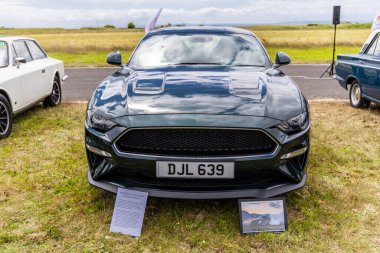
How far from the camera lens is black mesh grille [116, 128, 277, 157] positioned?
304cm

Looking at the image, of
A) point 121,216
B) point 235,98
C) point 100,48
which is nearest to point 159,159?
point 121,216

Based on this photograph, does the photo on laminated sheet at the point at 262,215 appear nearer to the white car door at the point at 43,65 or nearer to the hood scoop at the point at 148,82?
the hood scoop at the point at 148,82

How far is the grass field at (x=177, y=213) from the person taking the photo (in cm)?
295

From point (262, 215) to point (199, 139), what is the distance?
75 cm

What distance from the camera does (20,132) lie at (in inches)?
242

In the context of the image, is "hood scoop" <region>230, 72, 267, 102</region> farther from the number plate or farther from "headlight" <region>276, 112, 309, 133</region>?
the number plate

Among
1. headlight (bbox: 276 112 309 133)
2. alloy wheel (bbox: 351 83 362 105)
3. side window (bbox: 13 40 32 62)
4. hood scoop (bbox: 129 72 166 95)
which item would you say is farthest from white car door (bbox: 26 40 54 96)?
alloy wheel (bbox: 351 83 362 105)

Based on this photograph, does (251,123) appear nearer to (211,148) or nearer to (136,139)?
(211,148)

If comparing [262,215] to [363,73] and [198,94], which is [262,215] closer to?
[198,94]

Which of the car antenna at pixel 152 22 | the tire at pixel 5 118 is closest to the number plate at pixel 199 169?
the tire at pixel 5 118

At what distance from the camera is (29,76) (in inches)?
261

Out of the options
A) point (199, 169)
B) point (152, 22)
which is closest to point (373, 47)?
point (199, 169)

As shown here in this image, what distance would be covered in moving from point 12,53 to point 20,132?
1.29 metres

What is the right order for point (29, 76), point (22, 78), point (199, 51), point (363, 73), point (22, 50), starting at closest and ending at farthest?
1. point (199, 51)
2. point (22, 78)
3. point (29, 76)
4. point (22, 50)
5. point (363, 73)
